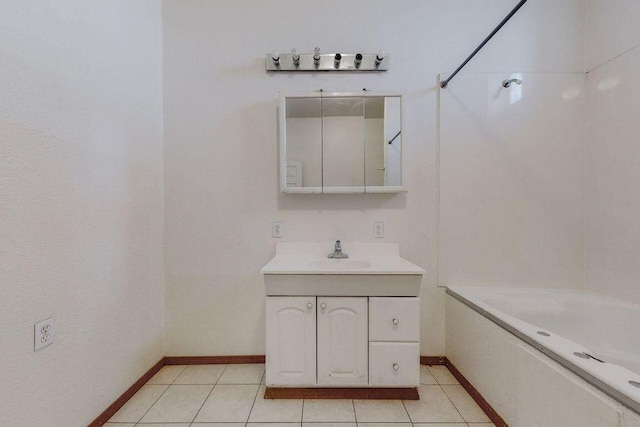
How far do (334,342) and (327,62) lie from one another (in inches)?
69.7

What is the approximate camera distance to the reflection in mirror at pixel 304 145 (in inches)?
69.2

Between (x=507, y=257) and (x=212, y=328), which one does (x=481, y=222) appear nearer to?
(x=507, y=257)

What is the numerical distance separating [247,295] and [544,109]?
2410 millimetres

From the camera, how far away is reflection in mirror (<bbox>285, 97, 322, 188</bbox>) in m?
1.76

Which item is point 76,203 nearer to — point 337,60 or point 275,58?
point 275,58

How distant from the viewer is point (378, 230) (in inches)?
72.2

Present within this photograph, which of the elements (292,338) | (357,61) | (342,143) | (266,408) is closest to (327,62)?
(357,61)

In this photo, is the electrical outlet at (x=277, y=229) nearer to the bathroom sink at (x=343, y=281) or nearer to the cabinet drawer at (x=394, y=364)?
the bathroom sink at (x=343, y=281)

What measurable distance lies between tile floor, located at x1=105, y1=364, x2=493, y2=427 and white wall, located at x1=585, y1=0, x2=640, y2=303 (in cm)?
120

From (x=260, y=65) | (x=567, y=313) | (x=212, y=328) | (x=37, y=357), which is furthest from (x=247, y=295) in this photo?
(x=567, y=313)

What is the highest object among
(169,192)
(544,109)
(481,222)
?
(544,109)

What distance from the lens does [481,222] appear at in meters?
1.80

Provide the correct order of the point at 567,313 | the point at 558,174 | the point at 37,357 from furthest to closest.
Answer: the point at 558,174
the point at 567,313
the point at 37,357

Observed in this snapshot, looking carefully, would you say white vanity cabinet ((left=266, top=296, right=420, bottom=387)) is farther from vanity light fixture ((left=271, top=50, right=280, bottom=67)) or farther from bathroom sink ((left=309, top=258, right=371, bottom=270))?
vanity light fixture ((left=271, top=50, right=280, bottom=67))
